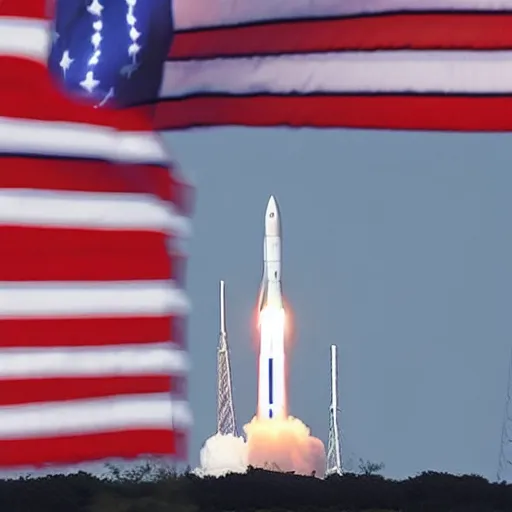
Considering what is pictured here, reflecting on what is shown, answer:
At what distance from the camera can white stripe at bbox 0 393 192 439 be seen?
1052 cm

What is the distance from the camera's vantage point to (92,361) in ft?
35.6

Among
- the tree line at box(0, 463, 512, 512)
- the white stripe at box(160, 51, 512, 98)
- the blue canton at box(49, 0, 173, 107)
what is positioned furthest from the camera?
the tree line at box(0, 463, 512, 512)

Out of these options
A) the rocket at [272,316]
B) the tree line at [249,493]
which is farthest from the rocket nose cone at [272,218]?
the tree line at [249,493]

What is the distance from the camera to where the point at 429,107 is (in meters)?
10.8

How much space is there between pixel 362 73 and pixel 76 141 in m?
1.79

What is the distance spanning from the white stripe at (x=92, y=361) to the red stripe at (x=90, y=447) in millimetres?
381

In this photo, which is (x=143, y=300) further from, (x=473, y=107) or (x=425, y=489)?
(x=425, y=489)

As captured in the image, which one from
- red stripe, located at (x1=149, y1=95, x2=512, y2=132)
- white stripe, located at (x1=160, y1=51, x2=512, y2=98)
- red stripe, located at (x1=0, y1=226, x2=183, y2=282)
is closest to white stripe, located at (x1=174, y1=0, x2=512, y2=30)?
white stripe, located at (x1=160, y1=51, x2=512, y2=98)

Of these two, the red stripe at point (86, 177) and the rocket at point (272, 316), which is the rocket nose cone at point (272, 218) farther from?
the red stripe at point (86, 177)

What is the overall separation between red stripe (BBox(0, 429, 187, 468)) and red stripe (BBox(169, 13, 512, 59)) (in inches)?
93.9

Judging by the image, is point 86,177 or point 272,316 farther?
point 272,316

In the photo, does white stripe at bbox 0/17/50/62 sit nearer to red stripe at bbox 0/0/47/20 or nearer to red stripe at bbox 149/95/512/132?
red stripe at bbox 0/0/47/20

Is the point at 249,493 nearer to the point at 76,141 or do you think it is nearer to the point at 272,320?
the point at 76,141

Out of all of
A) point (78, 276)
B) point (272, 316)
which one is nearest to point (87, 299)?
point (78, 276)
